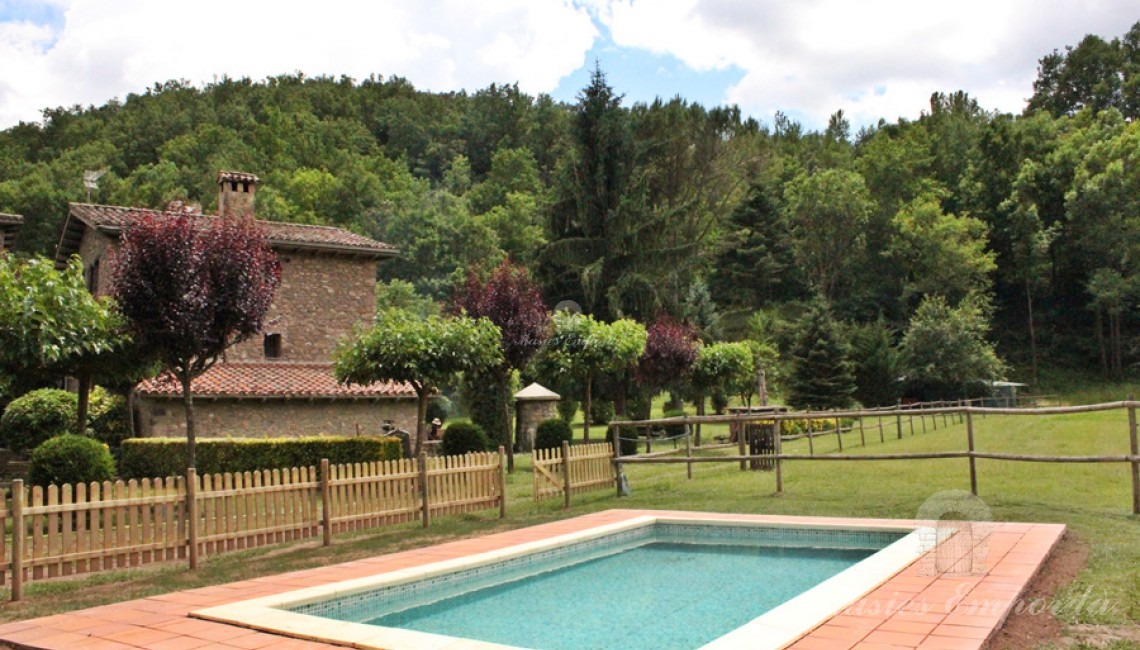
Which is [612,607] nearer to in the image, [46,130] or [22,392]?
[22,392]

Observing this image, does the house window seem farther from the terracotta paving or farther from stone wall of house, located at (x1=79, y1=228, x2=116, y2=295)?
the terracotta paving

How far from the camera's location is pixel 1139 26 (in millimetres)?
61812

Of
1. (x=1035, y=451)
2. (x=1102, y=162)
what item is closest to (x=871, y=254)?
(x=1102, y=162)

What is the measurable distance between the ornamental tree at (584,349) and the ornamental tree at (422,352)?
386 centimetres

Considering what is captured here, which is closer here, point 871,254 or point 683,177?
point 683,177

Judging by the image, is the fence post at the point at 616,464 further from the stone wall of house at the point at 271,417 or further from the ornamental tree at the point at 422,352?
the stone wall of house at the point at 271,417

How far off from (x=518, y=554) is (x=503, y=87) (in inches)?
2708

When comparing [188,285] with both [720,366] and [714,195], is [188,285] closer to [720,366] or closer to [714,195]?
[720,366]

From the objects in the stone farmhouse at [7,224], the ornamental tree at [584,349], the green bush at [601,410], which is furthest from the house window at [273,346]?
the green bush at [601,410]

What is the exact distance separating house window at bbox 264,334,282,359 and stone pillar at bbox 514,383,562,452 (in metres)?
7.37

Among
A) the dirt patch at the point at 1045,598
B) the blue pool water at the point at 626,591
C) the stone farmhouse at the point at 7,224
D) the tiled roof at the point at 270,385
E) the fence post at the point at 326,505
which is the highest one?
the stone farmhouse at the point at 7,224

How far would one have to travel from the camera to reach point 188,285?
503 inches

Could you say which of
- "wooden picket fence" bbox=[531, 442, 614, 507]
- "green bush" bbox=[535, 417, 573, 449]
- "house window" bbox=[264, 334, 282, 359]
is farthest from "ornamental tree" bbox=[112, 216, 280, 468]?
"house window" bbox=[264, 334, 282, 359]

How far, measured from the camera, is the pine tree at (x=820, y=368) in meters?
37.1
